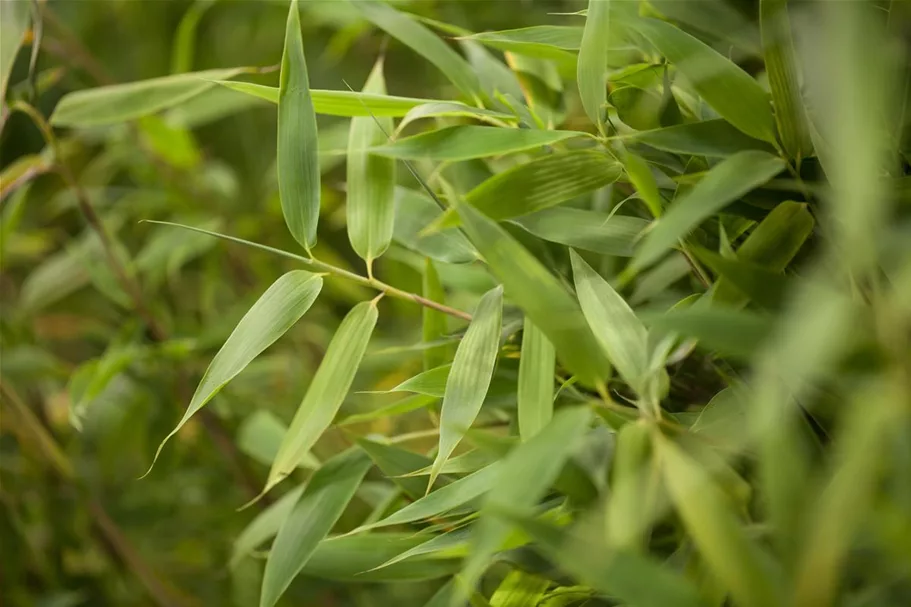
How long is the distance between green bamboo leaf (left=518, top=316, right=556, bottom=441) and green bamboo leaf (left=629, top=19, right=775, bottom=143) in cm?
12

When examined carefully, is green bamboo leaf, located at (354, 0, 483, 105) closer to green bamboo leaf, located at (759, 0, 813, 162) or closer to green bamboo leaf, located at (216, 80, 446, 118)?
green bamboo leaf, located at (216, 80, 446, 118)

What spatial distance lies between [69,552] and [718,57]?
77 cm

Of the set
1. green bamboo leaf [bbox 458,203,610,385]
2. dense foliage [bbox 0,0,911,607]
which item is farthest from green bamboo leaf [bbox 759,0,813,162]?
green bamboo leaf [bbox 458,203,610,385]

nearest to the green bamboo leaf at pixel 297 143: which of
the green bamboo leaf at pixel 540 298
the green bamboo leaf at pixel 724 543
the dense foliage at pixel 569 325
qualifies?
the dense foliage at pixel 569 325

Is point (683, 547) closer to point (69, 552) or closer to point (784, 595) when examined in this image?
point (784, 595)

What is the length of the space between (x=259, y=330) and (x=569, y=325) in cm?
15

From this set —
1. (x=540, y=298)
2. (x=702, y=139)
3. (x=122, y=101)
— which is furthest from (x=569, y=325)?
(x=122, y=101)

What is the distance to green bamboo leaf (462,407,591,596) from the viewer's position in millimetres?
272

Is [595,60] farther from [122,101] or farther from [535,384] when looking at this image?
[122,101]

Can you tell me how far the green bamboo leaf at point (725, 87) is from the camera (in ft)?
1.11

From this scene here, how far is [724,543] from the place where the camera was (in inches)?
9.7

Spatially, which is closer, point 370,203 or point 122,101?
point 370,203

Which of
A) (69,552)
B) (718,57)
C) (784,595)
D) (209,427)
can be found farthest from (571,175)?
(69,552)

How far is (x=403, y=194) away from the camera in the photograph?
49 cm
